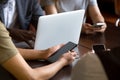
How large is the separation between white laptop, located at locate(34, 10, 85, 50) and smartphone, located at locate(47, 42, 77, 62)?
50 millimetres

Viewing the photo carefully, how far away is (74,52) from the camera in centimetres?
164

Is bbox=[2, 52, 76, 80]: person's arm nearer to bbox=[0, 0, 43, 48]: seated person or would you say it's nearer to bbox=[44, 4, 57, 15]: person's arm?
bbox=[0, 0, 43, 48]: seated person

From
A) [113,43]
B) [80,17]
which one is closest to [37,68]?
[80,17]

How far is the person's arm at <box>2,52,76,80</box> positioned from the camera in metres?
1.37

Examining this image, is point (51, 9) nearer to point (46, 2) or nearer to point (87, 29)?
point (46, 2)

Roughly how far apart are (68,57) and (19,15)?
74 cm

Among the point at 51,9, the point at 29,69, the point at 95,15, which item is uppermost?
the point at 29,69

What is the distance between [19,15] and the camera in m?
2.15

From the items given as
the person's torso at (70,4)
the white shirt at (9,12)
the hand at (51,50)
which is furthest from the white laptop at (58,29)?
the person's torso at (70,4)

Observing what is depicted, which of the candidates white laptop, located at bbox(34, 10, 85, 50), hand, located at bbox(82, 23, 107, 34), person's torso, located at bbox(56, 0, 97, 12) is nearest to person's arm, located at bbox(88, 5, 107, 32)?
person's torso, located at bbox(56, 0, 97, 12)

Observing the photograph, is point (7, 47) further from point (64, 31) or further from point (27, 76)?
point (64, 31)

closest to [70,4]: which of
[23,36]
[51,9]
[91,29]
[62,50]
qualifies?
[51,9]

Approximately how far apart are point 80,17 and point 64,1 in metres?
0.70

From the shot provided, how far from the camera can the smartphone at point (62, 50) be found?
1607mm
